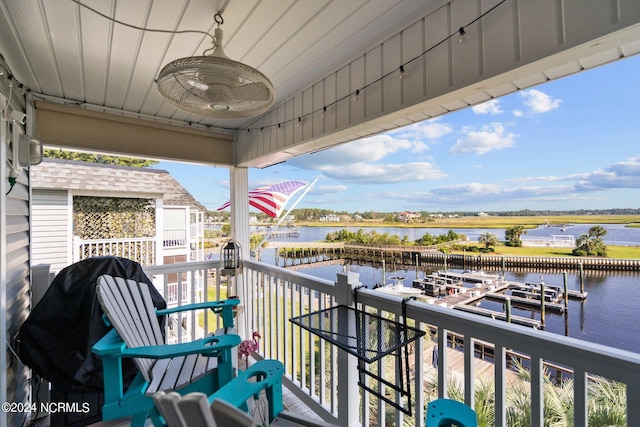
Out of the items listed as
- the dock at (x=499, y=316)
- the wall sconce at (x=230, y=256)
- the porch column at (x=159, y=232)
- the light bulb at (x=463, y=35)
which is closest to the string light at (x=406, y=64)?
the light bulb at (x=463, y=35)

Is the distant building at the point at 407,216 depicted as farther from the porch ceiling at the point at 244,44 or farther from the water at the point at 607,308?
the water at the point at 607,308

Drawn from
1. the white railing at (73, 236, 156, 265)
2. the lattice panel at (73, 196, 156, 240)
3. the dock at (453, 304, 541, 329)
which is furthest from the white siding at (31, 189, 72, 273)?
the dock at (453, 304, 541, 329)

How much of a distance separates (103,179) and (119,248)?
1442 mm

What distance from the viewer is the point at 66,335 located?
1.88 metres

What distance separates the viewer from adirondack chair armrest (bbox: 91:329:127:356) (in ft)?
4.63

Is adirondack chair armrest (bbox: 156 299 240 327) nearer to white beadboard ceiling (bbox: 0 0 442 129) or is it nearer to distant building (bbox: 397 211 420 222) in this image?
distant building (bbox: 397 211 420 222)

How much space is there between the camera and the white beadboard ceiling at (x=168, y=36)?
1532 mm

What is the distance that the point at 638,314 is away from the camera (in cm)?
129

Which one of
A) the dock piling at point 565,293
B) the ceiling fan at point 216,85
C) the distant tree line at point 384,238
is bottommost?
the dock piling at point 565,293

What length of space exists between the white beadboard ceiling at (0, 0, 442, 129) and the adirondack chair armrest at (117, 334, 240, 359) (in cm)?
180

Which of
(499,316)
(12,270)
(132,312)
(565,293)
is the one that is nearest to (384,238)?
(499,316)

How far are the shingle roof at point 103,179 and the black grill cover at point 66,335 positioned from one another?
13.5 ft

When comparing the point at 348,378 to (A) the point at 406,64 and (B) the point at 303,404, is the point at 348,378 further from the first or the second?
(A) the point at 406,64

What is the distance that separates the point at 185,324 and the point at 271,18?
590 cm
